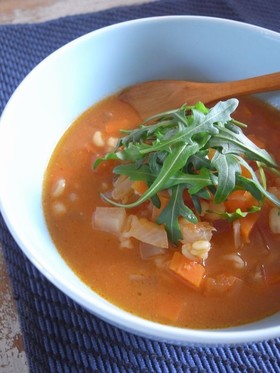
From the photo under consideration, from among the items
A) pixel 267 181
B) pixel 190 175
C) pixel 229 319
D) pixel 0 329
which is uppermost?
pixel 190 175

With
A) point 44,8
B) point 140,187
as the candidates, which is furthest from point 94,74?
point 44,8

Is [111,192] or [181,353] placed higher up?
[111,192]

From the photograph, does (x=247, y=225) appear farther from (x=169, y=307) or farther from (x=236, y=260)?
(x=169, y=307)

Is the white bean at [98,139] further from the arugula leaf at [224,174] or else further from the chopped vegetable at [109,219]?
the arugula leaf at [224,174]

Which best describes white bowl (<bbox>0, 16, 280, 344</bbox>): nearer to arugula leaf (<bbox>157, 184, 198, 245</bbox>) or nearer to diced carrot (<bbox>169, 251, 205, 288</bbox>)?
diced carrot (<bbox>169, 251, 205, 288</bbox>)

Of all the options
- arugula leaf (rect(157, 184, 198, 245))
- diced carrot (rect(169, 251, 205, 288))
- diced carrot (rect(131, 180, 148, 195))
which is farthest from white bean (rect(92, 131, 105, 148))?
diced carrot (rect(169, 251, 205, 288))

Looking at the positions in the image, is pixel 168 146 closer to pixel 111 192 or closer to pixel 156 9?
pixel 111 192

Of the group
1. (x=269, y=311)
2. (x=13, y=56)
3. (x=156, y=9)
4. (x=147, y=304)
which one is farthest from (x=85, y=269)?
(x=156, y=9)
